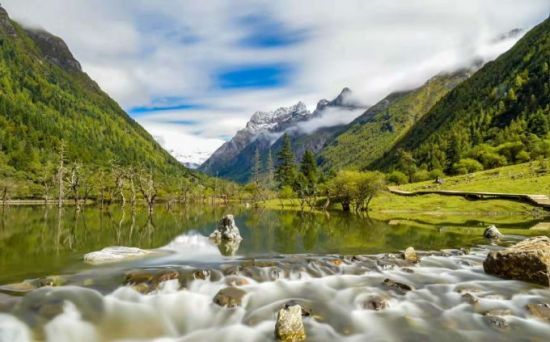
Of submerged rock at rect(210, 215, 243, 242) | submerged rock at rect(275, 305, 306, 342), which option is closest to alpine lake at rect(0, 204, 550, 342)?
submerged rock at rect(275, 305, 306, 342)

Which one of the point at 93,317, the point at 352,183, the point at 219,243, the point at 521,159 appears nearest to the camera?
the point at 93,317

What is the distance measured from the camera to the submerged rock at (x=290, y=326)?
63.4 feet

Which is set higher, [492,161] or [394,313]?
[492,161]

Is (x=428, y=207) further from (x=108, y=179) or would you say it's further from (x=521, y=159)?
(x=108, y=179)

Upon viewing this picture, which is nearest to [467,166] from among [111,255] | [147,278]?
[111,255]

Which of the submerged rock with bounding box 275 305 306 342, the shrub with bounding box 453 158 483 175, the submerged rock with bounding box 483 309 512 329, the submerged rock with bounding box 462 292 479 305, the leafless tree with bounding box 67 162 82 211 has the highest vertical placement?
the shrub with bounding box 453 158 483 175

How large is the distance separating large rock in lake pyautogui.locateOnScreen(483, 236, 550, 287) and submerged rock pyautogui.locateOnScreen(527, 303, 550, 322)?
5397 mm

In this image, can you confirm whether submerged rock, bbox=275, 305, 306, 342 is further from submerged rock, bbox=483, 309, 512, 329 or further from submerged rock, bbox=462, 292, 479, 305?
submerged rock, bbox=462, 292, 479, 305

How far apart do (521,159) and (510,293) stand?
173364mm

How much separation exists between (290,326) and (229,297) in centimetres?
592

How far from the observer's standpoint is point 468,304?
2467 cm

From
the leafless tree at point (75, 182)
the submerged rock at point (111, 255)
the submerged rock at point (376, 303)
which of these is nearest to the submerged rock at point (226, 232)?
→ the submerged rock at point (111, 255)

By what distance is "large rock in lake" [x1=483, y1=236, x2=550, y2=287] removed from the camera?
28.3 metres

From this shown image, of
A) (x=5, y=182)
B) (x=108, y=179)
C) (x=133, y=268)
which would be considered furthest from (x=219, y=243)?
(x=108, y=179)
